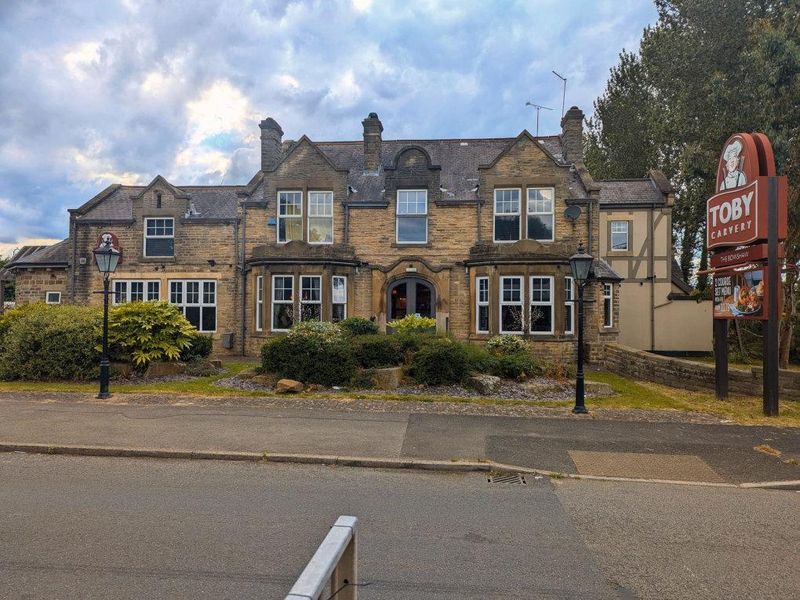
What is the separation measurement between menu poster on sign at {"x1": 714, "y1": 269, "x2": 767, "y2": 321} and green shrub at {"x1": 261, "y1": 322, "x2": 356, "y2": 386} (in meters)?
9.15

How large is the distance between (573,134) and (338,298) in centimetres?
1187

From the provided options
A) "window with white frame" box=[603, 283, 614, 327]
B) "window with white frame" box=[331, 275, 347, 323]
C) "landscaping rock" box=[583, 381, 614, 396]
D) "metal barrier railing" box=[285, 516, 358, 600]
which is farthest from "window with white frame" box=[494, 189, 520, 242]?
"metal barrier railing" box=[285, 516, 358, 600]

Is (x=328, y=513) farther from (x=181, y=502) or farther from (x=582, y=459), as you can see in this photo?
(x=582, y=459)

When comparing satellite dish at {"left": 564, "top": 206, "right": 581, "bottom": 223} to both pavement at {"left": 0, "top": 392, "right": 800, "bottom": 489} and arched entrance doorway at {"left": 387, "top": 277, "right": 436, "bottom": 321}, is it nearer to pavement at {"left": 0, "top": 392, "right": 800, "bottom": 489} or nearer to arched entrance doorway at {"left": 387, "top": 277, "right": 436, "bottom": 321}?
arched entrance doorway at {"left": 387, "top": 277, "right": 436, "bottom": 321}

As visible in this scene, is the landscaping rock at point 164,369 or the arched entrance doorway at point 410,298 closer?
the landscaping rock at point 164,369

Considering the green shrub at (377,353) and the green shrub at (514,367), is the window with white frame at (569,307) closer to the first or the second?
the green shrub at (514,367)

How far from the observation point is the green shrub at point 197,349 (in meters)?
15.7

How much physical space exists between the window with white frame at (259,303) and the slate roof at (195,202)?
326 centimetres

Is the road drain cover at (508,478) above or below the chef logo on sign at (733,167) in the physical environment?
below

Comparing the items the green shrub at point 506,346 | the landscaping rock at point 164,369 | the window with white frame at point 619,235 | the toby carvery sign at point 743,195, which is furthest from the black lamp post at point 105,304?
the window with white frame at point 619,235

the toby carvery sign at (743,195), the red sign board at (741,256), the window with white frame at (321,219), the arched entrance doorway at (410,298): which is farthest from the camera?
the window with white frame at (321,219)

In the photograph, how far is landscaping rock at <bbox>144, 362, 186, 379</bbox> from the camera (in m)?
14.2

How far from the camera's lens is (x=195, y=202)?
22.7 metres

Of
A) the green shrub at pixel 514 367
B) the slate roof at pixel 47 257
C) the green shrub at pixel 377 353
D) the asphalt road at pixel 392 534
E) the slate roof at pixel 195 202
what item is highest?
the slate roof at pixel 195 202
